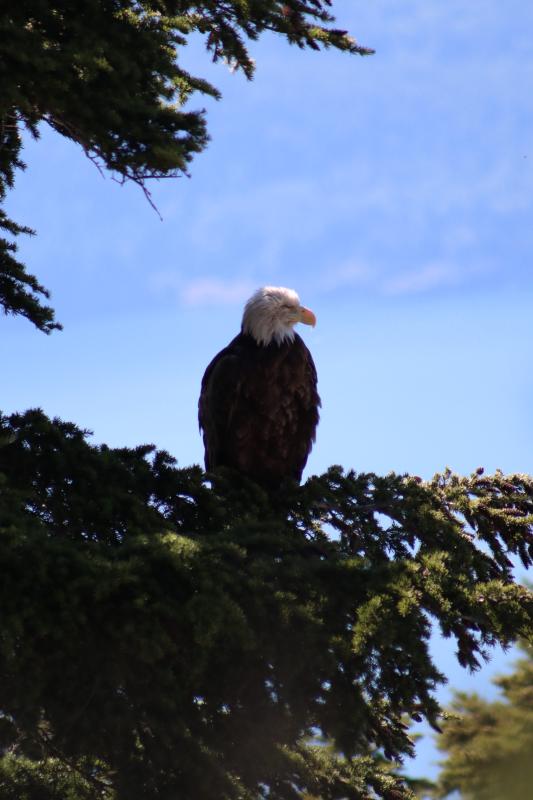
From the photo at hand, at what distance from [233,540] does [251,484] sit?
2149mm

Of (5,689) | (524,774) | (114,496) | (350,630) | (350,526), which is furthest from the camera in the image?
(350,526)

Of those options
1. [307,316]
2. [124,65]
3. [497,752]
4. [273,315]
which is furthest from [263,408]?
[497,752]

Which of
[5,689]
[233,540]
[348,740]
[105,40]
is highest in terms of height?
[105,40]

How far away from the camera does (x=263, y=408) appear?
8.09 metres

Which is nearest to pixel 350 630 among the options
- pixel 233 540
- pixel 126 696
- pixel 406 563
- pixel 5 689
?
pixel 406 563

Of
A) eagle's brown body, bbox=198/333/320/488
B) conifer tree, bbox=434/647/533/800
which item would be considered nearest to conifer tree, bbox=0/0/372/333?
eagle's brown body, bbox=198/333/320/488

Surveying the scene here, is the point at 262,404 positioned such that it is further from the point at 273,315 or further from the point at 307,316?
the point at 307,316

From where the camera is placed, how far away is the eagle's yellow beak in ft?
29.4

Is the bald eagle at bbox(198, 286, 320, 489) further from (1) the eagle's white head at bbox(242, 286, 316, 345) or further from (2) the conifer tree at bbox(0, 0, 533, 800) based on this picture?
(2) the conifer tree at bbox(0, 0, 533, 800)

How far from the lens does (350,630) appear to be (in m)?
4.81

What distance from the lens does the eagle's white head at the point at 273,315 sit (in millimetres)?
8508

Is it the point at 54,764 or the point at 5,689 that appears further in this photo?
the point at 54,764

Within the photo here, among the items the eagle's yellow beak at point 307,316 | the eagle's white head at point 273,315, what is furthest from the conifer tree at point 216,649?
the eagle's yellow beak at point 307,316

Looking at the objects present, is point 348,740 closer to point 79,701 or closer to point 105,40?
point 79,701
